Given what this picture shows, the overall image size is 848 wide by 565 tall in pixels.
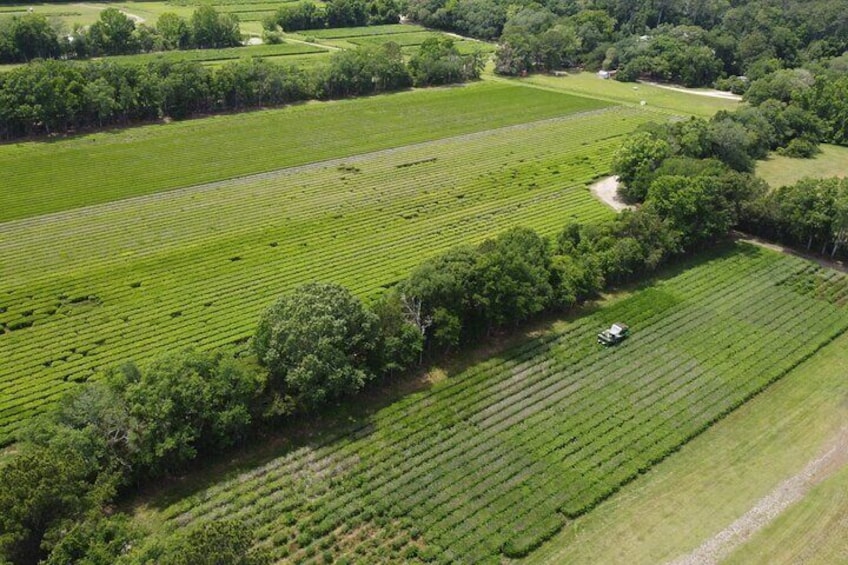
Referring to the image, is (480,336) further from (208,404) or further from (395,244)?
(208,404)

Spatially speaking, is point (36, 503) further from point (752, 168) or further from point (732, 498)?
point (752, 168)

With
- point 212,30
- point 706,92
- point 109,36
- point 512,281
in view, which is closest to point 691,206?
point 512,281

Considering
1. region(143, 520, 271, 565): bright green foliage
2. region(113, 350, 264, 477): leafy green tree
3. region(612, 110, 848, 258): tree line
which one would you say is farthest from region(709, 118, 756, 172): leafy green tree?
region(143, 520, 271, 565): bright green foliage

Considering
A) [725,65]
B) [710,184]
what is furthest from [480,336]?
[725,65]

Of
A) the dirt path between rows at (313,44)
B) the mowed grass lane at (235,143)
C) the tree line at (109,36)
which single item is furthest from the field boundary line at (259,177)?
the tree line at (109,36)

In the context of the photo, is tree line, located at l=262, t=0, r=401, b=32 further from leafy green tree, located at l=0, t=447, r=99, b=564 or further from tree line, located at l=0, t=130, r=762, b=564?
leafy green tree, located at l=0, t=447, r=99, b=564

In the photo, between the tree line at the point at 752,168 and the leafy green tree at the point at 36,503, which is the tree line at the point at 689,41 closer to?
the tree line at the point at 752,168
